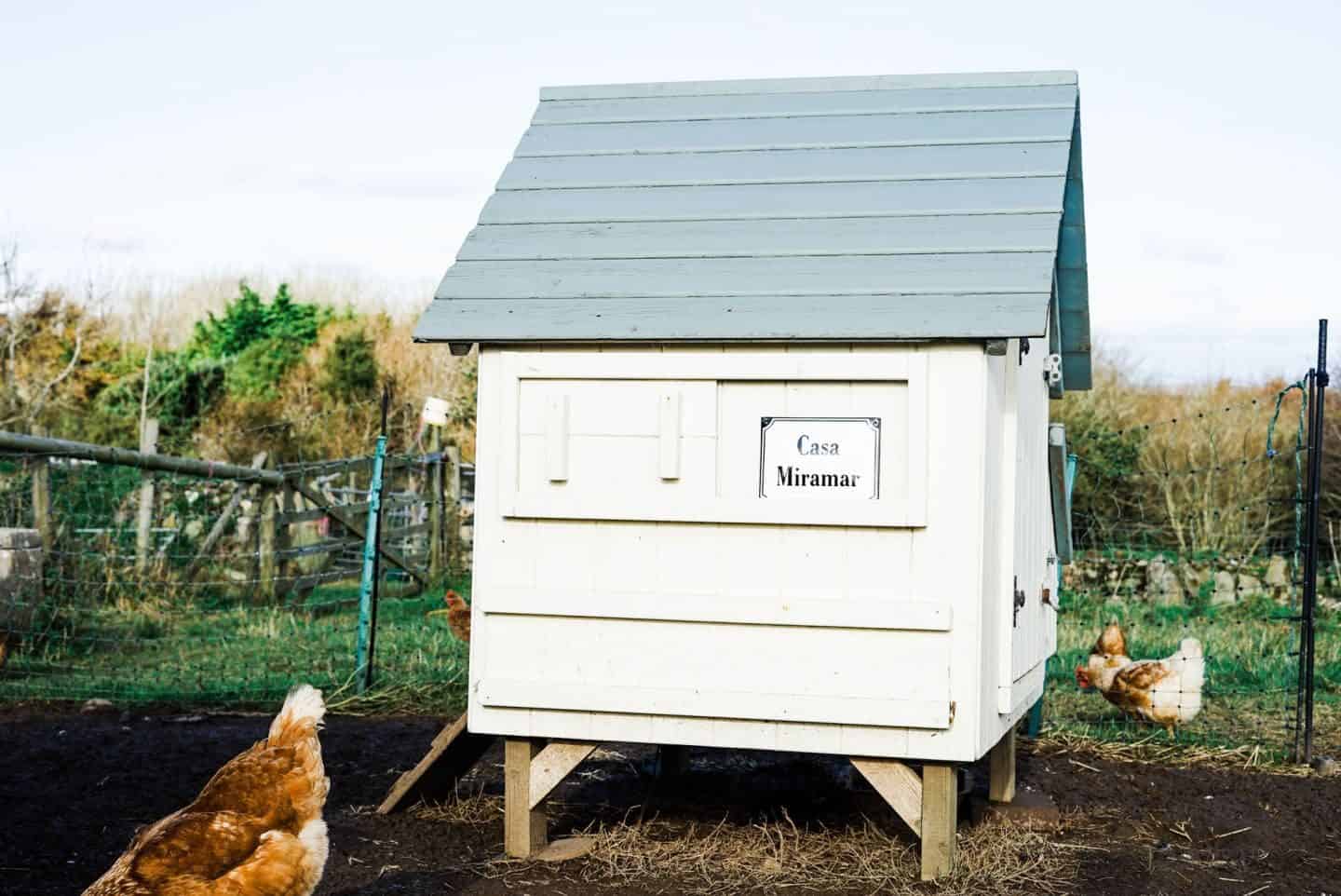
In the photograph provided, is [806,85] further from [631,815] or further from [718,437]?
[631,815]

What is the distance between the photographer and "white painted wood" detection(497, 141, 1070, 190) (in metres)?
5.98

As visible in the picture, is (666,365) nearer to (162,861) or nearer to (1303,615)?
(162,861)

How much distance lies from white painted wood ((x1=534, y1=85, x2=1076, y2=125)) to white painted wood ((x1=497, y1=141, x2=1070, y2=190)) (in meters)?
0.30

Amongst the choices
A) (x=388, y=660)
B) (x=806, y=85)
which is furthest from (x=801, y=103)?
(x=388, y=660)

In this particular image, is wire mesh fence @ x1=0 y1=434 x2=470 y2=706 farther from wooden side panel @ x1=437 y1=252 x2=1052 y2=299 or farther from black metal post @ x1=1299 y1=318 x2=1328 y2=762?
black metal post @ x1=1299 y1=318 x2=1328 y2=762

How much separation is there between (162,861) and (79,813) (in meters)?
2.46

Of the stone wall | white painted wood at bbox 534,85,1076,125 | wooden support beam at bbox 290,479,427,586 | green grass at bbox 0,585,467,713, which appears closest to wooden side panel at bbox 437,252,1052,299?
white painted wood at bbox 534,85,1076,125

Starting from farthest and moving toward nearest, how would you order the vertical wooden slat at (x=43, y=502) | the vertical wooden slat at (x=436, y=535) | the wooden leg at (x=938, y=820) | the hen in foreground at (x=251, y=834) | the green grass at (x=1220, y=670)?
the vertical wooden slat at (x=436, y=535), the vertical wooden slat at (x=43, y=502), the green grass at (x=1220, y=670), the wooden leg at (x=938, y=820), the hen in foreground at (x=251, y=834)

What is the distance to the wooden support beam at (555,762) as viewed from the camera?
5.95 m

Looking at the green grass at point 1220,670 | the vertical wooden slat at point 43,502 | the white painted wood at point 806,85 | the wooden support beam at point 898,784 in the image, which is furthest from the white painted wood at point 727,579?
the vertical wooden slat at point 43,502

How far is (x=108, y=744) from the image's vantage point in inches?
317

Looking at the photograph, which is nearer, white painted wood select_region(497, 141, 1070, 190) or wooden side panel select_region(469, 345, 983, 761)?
wooden side panel select_region(469, 345, 983, 761)

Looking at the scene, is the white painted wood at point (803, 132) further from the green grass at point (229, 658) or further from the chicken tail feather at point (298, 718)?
the green grass at point (229, 658)

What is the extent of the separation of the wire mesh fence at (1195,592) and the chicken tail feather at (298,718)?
209 inches
